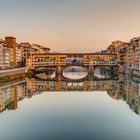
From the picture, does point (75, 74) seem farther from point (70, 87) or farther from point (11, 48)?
point (70, 87)

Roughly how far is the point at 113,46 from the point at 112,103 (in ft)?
104

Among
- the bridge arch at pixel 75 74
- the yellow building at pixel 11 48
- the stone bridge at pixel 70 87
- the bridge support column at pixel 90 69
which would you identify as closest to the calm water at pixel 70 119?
the stone bridge at pixel 70 87

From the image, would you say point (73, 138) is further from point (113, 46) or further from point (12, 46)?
point (113, 46)

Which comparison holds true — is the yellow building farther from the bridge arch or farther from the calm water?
the calm water

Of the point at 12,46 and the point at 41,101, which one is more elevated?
the point at 12,46

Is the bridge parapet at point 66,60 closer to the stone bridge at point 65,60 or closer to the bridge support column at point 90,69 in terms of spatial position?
the stone bridge at point 65,60

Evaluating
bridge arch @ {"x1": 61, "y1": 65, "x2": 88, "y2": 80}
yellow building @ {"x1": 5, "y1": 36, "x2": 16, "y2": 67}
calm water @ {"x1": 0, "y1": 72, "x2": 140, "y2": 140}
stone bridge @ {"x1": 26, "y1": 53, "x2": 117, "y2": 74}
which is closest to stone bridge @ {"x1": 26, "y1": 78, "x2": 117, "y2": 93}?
calm water @ {"x1": 0, "y1": 72, "x2": 140, "y2": 140}

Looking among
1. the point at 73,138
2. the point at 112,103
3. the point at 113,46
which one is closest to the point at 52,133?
the point at 73,138

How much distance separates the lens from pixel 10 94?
13.7m

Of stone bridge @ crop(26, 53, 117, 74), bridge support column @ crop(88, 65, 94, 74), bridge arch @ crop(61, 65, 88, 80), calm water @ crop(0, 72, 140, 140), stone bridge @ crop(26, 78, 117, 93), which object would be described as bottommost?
bridge arch @ crop(61, 65, 88, 80)

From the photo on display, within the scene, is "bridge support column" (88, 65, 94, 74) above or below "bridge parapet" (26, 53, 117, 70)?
below

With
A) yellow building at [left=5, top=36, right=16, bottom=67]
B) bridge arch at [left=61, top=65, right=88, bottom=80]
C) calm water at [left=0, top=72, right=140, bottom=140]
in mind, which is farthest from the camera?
yellow building at [left=5, top=36, right=16, bottom=67]

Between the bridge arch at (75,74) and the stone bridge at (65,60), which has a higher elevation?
the stone bridge at (65,60)

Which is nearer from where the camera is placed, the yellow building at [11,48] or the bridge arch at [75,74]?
the bridge arch at [75,74]
